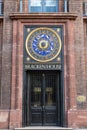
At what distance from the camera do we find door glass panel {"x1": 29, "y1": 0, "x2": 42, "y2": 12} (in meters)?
16.8

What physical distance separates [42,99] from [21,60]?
2367 mm

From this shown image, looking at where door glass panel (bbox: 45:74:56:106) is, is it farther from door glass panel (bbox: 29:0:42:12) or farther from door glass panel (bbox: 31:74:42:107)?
door glass panel (bbox: 29:0:42:12)

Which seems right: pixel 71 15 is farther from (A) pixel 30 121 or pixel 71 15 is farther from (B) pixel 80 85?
(A) pixel 30 121

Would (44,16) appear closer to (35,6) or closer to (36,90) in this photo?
(35,6)

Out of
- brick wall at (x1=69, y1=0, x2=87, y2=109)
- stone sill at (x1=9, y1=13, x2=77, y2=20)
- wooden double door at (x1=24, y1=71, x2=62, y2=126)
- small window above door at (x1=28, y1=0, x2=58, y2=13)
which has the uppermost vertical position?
small window above door at (x1=28, y1=0, x2=58, y2=13)

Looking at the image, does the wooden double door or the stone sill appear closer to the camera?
the wooden double door

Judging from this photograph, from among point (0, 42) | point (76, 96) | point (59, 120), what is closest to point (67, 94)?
point (76, 96)

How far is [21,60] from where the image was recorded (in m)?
15.8

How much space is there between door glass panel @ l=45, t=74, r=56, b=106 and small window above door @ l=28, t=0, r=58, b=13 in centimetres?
380

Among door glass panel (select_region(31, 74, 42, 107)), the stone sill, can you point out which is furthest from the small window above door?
door glass panel (select_region(31, 74, 42, 107))

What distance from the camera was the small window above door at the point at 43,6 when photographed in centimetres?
1681

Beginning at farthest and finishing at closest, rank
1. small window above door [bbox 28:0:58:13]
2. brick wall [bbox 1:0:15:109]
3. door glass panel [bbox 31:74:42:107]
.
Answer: small window above door [bbox 28:0:58:13]
door glass panel [bbox 31:74:42:107]
brick wall [bbox 1:0:15:109]

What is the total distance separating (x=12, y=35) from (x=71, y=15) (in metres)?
3.36

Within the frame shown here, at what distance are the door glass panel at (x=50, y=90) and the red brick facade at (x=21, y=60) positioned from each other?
0.72 m
